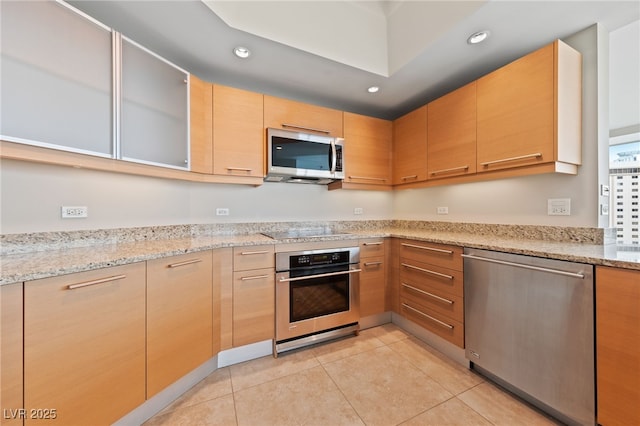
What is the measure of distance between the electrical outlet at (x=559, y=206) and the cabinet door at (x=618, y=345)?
768 millimetres

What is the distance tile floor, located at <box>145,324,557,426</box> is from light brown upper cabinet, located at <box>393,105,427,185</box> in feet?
5.51

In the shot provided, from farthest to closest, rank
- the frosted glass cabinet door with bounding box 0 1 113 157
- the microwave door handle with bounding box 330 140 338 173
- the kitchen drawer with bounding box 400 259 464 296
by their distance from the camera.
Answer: the microwave door handle with bounding box 330 140 338 173
the kitchen drawer with bounding box 400 259 464 296
the frosted glass cabinet door with bounding box 0 1 113 157

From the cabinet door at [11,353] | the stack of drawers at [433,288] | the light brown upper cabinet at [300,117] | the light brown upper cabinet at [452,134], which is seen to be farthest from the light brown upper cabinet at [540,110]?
the cabinet door at [11,353]

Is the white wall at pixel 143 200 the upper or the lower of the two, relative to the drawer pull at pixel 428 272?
upper

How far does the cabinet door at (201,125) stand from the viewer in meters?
1.86

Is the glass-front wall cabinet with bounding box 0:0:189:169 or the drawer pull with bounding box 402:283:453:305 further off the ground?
the glass-front wall cabinet with bounding box 0:0:189:169

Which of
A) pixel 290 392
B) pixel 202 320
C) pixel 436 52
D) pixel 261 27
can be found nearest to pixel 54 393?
pixel 202 320

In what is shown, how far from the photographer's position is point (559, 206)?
171 centimetres

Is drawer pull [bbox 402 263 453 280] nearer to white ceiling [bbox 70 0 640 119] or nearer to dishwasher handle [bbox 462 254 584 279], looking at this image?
dishwasher handle [bbox 462 254 584 279]

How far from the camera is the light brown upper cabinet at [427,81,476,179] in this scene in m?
1.98

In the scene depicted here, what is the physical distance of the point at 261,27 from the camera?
5.32ft

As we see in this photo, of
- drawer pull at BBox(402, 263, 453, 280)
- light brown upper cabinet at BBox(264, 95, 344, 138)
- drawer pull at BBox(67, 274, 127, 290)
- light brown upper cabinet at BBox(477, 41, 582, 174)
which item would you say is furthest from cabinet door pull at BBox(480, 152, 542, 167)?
drawer pull at BBox(67, 274, 127, 290)

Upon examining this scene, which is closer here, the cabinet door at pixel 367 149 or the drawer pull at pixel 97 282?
the drawer pull at pixel 97 282

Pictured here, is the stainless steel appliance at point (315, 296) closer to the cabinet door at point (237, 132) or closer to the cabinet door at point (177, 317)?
the cabinet door at point (177, 317)
